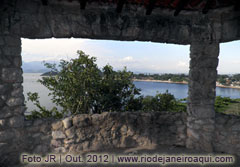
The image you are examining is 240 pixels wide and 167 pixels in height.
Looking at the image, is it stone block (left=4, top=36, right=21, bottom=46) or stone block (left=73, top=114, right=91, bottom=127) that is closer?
stone block (left=4, top=36, right=21, bottom=46)

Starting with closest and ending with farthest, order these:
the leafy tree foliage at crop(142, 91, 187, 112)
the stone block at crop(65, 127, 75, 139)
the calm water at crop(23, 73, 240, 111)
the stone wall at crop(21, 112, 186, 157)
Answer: the stone wall at crop(21, 112, 186, 157), the stone block at crop(65, 127, 75, 139), the leafy tree foliage at crop(142, 91, 187, 112), the calm water at crop(23, 73, 240, 111)

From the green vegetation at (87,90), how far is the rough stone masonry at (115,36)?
3189 millimetres

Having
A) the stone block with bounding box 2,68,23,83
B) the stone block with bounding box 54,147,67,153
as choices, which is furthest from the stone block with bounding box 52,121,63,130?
the stone block with bounding box 2,68,23,83

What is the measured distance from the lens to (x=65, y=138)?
2.96m

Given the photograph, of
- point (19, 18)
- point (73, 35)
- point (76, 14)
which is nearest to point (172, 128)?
point (73, 35)

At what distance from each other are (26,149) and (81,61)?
396cm

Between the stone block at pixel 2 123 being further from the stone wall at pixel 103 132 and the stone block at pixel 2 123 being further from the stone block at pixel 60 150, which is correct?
the stone block at pixel 60 150

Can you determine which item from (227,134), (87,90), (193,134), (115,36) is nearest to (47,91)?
(87,90)

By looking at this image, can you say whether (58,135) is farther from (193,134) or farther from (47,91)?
(47,91)

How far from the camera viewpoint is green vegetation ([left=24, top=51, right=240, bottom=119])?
6.12m

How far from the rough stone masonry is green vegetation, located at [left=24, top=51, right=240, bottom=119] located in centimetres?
319

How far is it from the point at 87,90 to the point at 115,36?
12.3 feet

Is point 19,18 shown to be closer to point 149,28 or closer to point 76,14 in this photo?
point 76,14

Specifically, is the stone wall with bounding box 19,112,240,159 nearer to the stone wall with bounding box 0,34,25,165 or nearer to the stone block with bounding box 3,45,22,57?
the stone wall with bounding box 0,34,25,165
